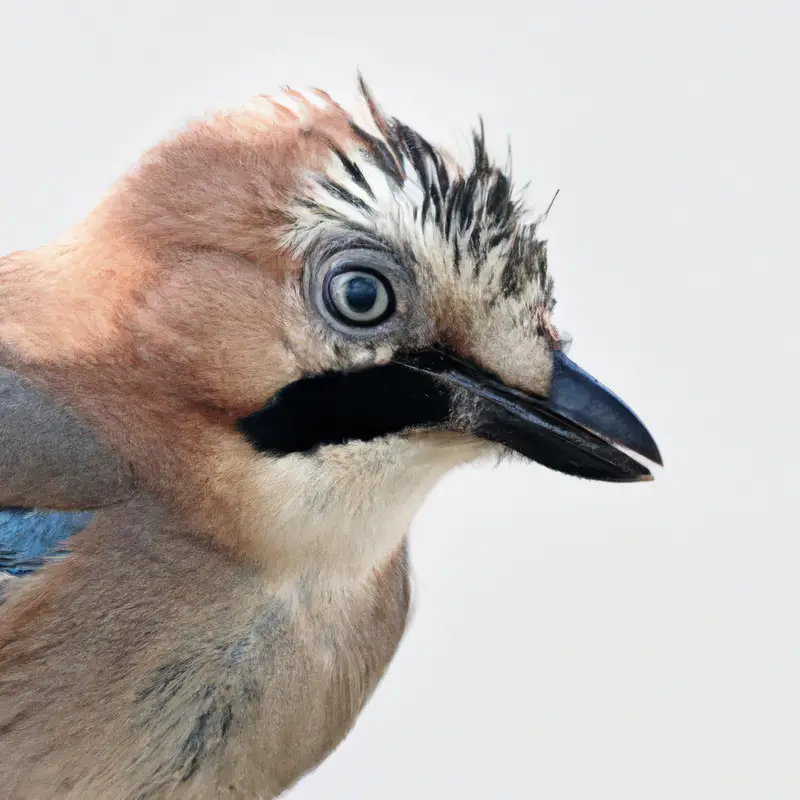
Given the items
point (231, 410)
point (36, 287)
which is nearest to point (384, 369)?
point (231, 410)

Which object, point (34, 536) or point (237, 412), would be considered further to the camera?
point (34, 536)

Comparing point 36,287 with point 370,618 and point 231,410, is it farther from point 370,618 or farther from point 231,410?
point 370,618

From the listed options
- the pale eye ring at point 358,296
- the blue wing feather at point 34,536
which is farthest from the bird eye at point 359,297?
the blue wing feather at point 34,536

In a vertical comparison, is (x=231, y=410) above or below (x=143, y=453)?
above

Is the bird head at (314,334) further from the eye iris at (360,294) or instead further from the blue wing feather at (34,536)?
the blue wing feather at (34,536)

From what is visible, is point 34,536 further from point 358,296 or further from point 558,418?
point 558,418

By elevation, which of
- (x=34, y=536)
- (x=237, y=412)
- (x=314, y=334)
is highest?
(x=314, y=334)

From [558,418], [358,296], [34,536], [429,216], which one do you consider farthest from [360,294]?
[34,536]

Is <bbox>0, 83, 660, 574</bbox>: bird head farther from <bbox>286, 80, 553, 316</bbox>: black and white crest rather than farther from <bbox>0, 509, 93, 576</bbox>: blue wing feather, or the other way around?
<bbox>0, 509, 93, 576</bbox>: blue wing feather
